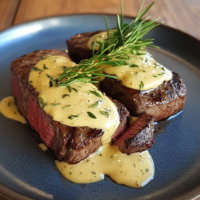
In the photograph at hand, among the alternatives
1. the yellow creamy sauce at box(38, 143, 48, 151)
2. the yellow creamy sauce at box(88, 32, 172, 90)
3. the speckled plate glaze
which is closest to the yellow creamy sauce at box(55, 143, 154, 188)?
the speckled plate glaze

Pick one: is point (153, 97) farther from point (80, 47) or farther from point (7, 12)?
point (7, 12)

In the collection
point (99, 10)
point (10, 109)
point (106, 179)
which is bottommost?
point (106, 179)

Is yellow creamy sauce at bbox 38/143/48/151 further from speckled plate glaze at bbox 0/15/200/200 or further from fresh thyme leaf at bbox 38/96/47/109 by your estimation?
fresh thyme leaf at bbox 38/96/47/109

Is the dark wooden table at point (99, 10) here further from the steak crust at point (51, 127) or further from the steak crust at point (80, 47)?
the steak crust at point (51, 127)

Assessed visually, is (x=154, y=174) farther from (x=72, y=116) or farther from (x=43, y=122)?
(x=43, y=122)

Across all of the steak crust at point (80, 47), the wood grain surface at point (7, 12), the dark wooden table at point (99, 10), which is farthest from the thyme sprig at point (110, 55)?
the wood grain surface at point (7, 12)

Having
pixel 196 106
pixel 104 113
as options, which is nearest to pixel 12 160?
pixel 104 113

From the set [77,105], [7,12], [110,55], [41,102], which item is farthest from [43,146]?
[7,12]
